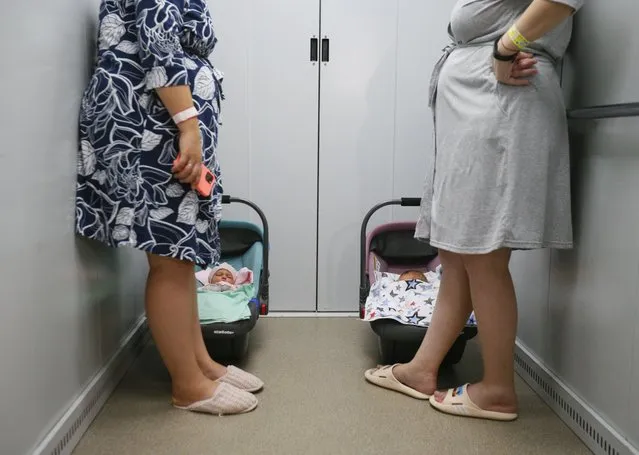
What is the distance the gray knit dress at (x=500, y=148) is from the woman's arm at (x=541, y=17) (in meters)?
0.15

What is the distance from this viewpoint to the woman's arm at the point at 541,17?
150cm

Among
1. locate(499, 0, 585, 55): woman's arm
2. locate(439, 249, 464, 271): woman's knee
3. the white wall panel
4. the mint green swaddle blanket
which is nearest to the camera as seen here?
locate(499, 0, 585, 55): woman's arm

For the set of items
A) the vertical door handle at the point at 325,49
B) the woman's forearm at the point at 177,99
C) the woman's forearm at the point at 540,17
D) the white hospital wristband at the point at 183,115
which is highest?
the vertical door handle at the point at 325,49

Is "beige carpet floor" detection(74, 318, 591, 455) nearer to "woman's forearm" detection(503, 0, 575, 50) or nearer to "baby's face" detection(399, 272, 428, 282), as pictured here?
"baby's face" detection(399, 272, 428, 282)

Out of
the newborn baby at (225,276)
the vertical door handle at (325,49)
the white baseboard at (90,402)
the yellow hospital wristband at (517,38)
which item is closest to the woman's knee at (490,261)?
the yellow hospital wristband at (517,38)

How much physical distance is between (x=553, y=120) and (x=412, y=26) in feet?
4.51

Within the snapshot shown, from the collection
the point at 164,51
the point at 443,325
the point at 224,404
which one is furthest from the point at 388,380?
the point at 164,51

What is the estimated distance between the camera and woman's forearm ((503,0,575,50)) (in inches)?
59.2

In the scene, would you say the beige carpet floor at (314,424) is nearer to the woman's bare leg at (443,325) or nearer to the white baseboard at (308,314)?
the woman's bare leg at (443,325)

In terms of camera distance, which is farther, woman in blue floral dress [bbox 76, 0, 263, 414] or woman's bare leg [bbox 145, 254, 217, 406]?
woman's bare leg [bbox 145, 254, 217, 406]

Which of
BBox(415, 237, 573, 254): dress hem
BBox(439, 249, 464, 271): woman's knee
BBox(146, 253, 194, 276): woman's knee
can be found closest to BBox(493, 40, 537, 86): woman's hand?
BBox(415, 237, 573, 254): dress hem

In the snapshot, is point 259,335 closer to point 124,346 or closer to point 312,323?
point 312,323

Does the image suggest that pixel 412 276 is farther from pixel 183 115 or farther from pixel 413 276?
pixel 183 115

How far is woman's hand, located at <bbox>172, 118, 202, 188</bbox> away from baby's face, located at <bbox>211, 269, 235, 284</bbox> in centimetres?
88
